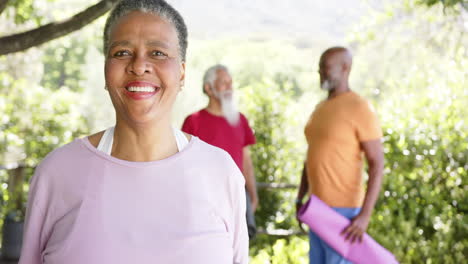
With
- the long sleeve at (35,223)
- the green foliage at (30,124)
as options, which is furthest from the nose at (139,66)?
the green foliage at (30,124)

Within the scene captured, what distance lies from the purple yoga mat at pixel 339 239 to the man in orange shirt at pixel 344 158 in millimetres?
33

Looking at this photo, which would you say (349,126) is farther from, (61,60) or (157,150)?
(61,60)

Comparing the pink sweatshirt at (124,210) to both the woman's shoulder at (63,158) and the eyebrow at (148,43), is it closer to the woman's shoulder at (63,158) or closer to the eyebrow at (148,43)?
the woman's shoulder at (63,158)

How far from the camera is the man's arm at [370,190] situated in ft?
9.84

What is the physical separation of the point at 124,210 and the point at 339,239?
1804 millimetres

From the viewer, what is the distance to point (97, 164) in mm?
1405

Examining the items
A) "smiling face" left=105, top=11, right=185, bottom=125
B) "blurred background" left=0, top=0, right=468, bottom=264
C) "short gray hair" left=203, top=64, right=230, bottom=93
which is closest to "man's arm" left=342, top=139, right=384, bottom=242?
"blurred background" left=0, top=0, right=468, bottom=264

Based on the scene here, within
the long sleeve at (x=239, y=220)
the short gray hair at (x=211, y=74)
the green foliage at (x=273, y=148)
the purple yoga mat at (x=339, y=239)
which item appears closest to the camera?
the long sleeve at (x=239, y=220)

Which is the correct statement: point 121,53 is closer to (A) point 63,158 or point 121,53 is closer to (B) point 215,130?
(A) point 63,158

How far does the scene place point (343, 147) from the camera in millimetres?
3111

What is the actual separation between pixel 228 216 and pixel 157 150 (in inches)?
8.4

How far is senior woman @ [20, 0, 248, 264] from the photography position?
136 cm

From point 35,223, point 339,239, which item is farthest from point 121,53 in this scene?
point 339,239

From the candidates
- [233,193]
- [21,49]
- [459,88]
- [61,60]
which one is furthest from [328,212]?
[61,60]
